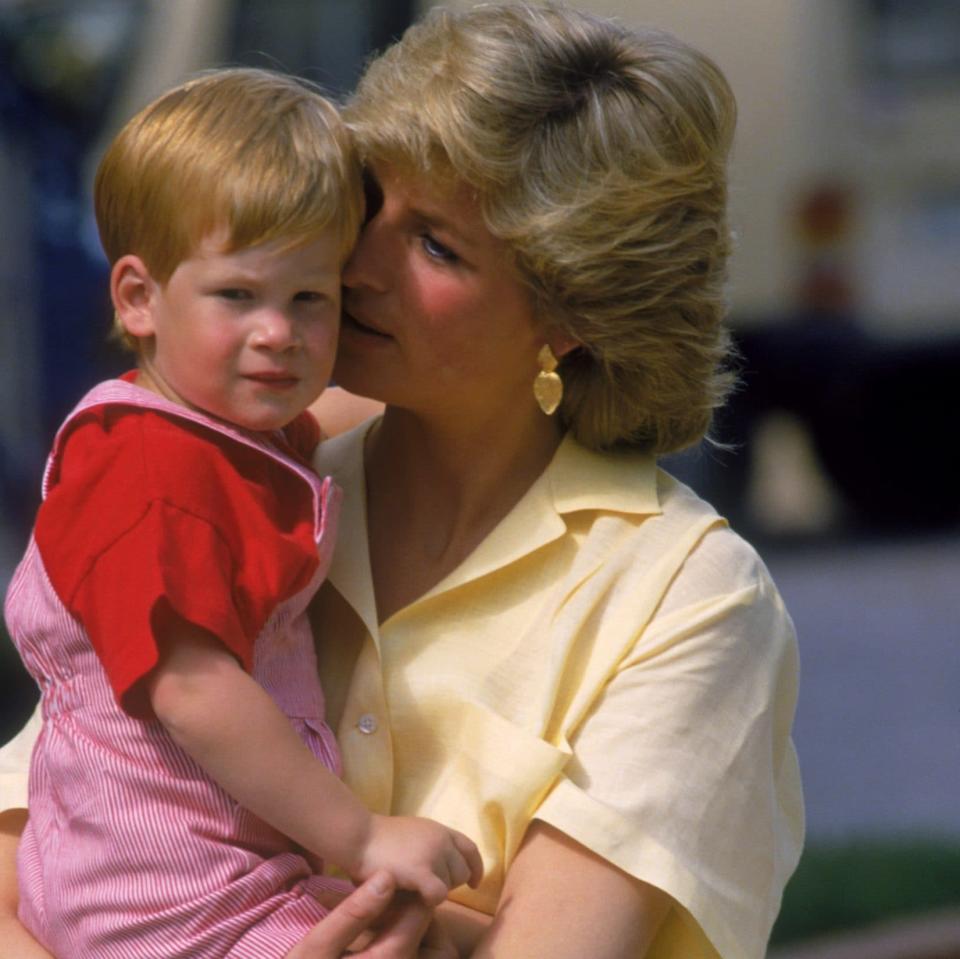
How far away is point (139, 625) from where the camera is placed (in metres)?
2.03

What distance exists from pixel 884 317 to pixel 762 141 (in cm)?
→ 90

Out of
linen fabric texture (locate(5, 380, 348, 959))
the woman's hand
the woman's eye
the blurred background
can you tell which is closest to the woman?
the woman's eye

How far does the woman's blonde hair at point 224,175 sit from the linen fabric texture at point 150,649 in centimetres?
18

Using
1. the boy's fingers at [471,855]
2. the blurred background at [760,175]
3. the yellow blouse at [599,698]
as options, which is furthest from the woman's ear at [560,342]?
the blurred background at [760,175]

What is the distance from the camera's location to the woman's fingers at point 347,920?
81.9 inches

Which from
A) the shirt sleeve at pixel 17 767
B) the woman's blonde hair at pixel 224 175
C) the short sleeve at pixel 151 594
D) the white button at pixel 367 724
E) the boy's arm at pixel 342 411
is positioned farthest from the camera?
the boy's arm at pixel 342 411

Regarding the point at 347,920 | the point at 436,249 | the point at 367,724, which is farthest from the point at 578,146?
the point at 347,920

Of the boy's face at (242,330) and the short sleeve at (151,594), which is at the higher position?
the boy's face at (242,330)

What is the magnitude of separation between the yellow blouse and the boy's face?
301mm

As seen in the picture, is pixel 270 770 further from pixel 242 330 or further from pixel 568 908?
pixel 242 330

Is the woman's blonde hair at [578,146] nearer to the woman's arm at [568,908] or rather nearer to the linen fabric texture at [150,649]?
the linen fabric texture at [150,649]

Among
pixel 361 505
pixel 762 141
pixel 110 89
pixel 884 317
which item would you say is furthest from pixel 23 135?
pixel 361 505

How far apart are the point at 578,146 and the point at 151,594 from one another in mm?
763

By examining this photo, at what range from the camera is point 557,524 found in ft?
7.96
